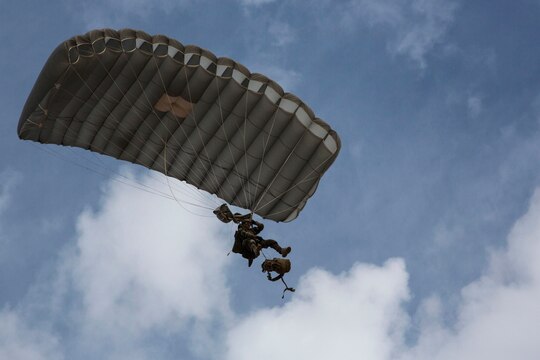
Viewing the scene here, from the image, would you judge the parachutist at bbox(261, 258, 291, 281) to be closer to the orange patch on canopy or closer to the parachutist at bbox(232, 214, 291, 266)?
the parachutist at bbox(232, 214, 291, 266)

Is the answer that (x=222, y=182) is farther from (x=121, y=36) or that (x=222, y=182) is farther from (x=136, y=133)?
(x=121, y=36)

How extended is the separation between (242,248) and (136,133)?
4.46 metres

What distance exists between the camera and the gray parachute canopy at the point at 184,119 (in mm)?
17859

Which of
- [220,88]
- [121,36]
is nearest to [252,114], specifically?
[220,88]

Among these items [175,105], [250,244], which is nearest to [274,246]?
[250,244]

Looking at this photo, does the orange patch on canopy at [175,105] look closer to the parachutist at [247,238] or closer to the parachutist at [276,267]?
the parachutist at [247,238]

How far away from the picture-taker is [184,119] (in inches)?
760

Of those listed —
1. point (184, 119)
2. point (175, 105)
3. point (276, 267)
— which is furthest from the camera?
point (184, 119)

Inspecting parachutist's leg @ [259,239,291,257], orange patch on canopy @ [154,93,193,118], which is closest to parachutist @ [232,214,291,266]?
parachutist's leg @ [259,239,291,257]

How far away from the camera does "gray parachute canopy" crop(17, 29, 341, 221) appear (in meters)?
17.9

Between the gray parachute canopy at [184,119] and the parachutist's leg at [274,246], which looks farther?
the gray parachute canopy at [184,119]

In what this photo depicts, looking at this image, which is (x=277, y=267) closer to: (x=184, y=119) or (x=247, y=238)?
(x=247, y=238)

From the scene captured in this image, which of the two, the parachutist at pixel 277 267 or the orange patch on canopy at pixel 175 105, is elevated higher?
the orange patch on canopy at pixel 175 105

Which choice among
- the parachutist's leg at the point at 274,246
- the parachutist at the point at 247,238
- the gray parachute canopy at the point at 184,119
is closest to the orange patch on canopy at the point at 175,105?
the gray parachute canopy at the point at 184,119
